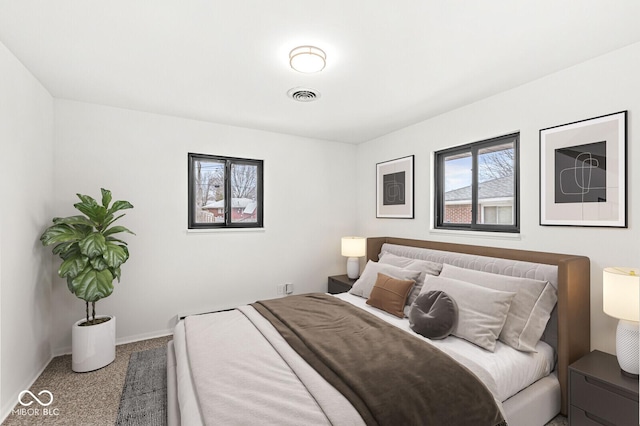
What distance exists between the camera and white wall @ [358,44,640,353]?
201cm

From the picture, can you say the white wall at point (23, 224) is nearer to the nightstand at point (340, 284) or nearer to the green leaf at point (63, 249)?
the green leaf at point (63, 249)

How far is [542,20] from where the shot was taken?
1.75m

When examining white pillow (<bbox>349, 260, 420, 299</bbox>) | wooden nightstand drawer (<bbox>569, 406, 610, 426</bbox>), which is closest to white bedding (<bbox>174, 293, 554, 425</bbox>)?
wooden nightstand drawer (<bbox>569, 406, 610, 426</bbox>)

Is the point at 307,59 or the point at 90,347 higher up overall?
the point at 307,59

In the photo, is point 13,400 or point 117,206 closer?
point 13,400

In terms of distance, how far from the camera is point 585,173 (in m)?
2.21

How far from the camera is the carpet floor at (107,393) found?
202 centimetres

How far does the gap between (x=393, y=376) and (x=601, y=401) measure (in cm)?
134

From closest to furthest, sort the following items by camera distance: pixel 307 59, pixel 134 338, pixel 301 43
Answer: pixel 301 43 < pixel 307 59 < pixel 134 338

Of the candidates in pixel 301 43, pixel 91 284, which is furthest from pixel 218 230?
pixel 301 43

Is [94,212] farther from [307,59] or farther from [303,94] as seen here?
[307,59]

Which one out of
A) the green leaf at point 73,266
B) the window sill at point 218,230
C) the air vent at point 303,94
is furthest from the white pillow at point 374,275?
the green leaf at point 73,266

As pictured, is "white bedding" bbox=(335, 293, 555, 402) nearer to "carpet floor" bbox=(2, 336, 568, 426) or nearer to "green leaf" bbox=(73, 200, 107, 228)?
"carpet floor" bbox=(2, 336, 568, 426)

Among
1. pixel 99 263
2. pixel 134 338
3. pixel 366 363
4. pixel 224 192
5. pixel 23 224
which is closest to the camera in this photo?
pixel 366 363
